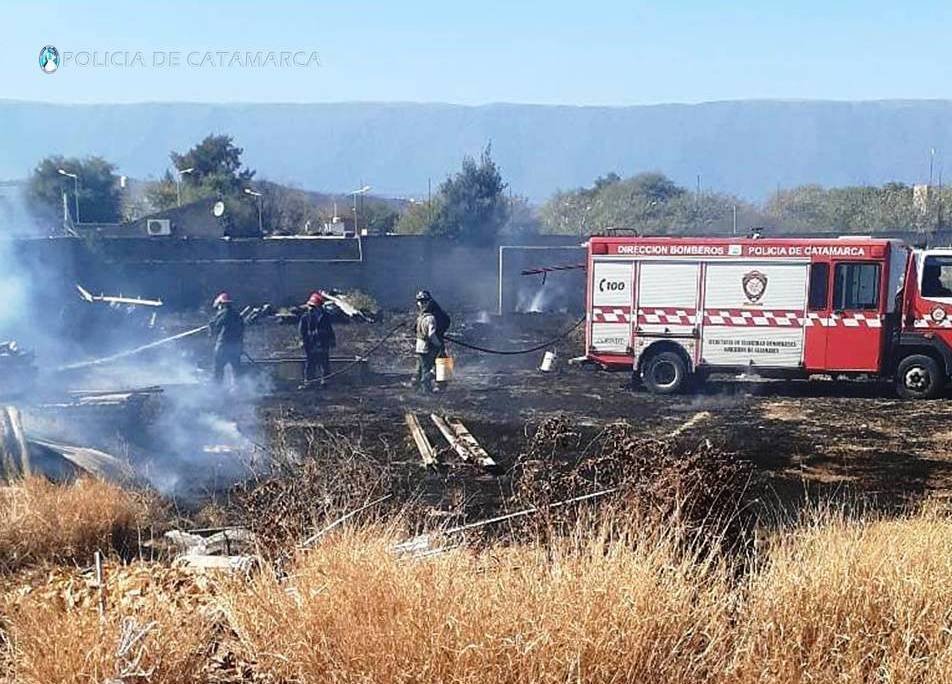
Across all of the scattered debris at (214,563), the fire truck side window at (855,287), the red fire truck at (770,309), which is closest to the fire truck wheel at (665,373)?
the red fire truck at (770,309)

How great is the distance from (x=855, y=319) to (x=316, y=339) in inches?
320

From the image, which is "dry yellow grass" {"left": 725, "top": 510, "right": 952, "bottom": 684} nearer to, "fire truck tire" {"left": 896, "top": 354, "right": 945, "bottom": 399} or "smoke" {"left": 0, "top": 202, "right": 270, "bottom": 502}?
"smoke" {"left": 0, "top": 202, "right": 270, "bottom": 502}

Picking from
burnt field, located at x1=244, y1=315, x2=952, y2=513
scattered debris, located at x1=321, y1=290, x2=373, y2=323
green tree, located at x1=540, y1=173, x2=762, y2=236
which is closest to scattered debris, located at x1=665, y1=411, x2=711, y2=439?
burnt field, located at x1=244, y1=315, x2=952, y2=513

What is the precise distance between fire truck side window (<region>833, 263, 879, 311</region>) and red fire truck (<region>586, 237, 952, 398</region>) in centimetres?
1

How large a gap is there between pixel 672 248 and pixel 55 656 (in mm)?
11831

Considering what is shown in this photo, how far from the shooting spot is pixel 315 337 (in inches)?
566

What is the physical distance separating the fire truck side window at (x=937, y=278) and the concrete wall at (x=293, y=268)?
13586 millimetres

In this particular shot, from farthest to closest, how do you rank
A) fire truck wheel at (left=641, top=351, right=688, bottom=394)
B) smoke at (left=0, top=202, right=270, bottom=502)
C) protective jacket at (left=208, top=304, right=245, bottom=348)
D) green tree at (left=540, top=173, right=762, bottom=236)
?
green tree at (left=540, top=173, right=762, bottom=236) → fire truck wheel at (left=641, top=351, right=688, bottom=394) → protective jacket at (left=208, top=304, right=245, bottom=348) → smoke at (left=0, top=202, right=270, bottom=502)

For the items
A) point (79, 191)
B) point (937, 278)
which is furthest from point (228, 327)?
point (79, 191)

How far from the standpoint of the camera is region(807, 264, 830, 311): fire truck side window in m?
13.4

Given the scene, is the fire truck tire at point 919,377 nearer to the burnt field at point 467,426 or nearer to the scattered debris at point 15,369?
the burnt field at point 467,426

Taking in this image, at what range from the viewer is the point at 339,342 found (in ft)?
65.2

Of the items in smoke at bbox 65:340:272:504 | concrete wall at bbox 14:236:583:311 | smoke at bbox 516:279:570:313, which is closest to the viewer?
smoke at bbox 65:340:272:504

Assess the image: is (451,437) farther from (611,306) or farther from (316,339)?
(611,306)
